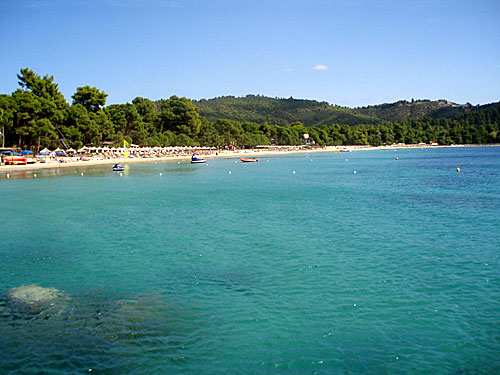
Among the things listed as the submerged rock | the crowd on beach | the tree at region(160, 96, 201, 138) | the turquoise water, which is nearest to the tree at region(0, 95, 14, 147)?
the crowd on beach

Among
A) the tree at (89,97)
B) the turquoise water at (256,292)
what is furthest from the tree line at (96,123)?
the turquoise water at (256,292)

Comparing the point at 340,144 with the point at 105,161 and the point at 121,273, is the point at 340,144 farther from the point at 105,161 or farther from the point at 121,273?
the point at 121,273

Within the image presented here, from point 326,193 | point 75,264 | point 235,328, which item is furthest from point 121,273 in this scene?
point 326,193

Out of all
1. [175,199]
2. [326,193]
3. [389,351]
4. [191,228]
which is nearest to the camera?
[389,351]

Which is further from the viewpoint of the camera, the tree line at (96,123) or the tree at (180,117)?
the tree at (180,117)

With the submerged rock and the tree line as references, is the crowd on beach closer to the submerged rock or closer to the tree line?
the tree line

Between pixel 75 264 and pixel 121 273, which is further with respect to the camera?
pixel 75 264

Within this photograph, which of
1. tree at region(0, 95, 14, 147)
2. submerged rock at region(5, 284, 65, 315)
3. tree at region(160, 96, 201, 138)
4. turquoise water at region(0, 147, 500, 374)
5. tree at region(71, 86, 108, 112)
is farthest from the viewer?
tree at region(160, 96, 201, 138)

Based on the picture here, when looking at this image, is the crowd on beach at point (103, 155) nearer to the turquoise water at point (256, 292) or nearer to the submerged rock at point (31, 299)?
the turquoise water at point (256, 292)

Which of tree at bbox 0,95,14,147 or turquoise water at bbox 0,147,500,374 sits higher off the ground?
tree at bbox 0,95,14,147

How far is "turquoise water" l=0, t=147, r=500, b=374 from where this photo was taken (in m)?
8.37

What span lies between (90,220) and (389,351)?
58.6 ft

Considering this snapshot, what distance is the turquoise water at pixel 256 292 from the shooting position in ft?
27.5

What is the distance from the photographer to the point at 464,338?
903 cm
